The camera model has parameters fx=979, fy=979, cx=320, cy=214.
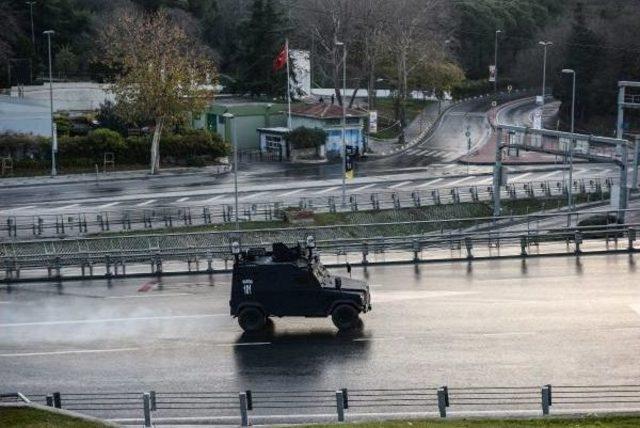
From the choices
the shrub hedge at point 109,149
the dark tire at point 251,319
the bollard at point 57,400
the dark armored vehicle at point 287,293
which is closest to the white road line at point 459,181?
the shrub hedge at point 109,149

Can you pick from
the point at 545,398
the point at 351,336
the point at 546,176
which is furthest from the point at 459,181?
the point at 545,398

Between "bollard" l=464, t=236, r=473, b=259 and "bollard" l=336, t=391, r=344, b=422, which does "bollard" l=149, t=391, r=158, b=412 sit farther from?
"bollard" l=464, t=236, r=473, b=259

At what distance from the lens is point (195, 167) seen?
7075 centimetres

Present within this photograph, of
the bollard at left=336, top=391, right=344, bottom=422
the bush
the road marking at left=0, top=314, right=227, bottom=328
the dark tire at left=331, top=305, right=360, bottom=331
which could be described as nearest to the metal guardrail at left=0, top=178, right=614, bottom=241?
the bush

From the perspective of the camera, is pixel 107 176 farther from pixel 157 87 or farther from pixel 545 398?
pixel 545 398

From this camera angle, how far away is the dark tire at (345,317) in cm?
2700

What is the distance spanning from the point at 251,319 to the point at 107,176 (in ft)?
141

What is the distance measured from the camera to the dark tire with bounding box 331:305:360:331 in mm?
27000

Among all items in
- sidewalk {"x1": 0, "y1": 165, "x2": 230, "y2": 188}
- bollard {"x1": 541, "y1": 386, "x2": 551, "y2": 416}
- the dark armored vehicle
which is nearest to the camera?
bollard {"x1": 541, "y1": 386, "x2": 551, "y2": 416}

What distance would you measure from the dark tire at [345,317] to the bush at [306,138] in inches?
1924

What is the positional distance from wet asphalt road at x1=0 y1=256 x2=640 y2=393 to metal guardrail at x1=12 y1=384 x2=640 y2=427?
0.85 m

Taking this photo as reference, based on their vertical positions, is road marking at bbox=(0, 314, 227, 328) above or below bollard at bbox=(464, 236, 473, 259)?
below

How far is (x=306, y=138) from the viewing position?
75.7 m


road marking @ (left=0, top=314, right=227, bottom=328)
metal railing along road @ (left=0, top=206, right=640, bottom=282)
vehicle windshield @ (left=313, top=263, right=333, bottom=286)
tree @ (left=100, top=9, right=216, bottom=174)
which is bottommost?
road marking @ (left=0, top=314, right=227, bottom=328)
